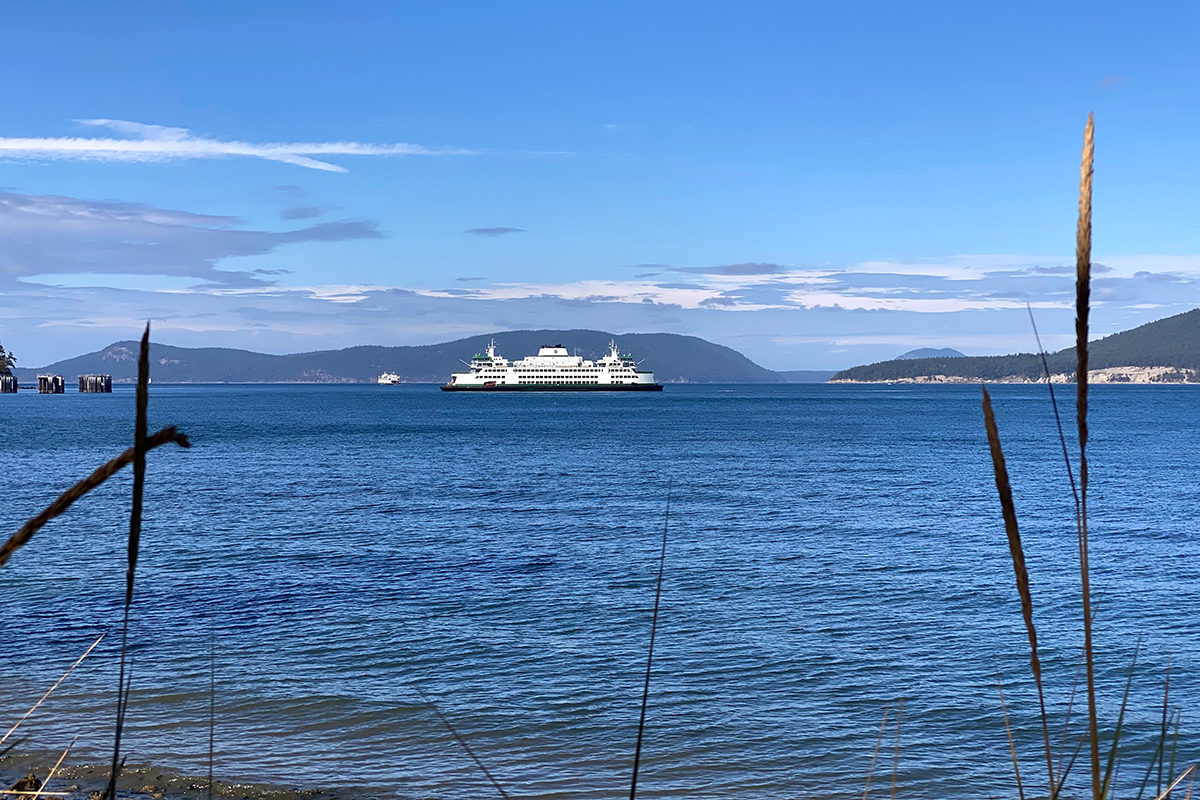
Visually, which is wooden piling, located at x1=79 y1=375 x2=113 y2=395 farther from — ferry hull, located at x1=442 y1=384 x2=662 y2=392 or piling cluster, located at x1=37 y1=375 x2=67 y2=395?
ferry hull, located at x1=442 y1=384 x2=662 y2=392

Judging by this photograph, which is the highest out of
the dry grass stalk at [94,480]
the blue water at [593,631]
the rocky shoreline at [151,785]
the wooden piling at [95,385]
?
the wooden piling at [95,385]

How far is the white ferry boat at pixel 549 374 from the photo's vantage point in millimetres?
148500

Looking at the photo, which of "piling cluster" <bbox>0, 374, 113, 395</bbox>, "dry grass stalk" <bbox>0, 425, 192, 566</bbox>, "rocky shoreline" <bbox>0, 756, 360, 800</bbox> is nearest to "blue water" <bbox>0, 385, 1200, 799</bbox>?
"rocky shoreline" <bbox>0, 756, 360, 800</bbox>

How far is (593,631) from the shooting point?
41.1 ft

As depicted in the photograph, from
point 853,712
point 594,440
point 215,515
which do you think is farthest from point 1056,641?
point 594,440

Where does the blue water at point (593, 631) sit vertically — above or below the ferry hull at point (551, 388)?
below

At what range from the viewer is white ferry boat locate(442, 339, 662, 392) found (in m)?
148

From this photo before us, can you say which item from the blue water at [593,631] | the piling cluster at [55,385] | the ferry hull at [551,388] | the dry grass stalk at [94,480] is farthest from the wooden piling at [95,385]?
the dry grass stalk at [94,480]

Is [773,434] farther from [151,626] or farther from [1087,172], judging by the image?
[1087,172]

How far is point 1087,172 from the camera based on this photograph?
108 centimetres

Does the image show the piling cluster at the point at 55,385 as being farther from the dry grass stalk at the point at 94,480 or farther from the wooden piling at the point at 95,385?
the dry grass stalk at the point at 94,480

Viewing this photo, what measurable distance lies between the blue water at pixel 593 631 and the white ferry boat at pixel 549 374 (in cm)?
11893

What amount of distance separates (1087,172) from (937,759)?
27.1 feet

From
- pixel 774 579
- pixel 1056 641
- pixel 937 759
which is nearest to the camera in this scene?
pixel 937 759
